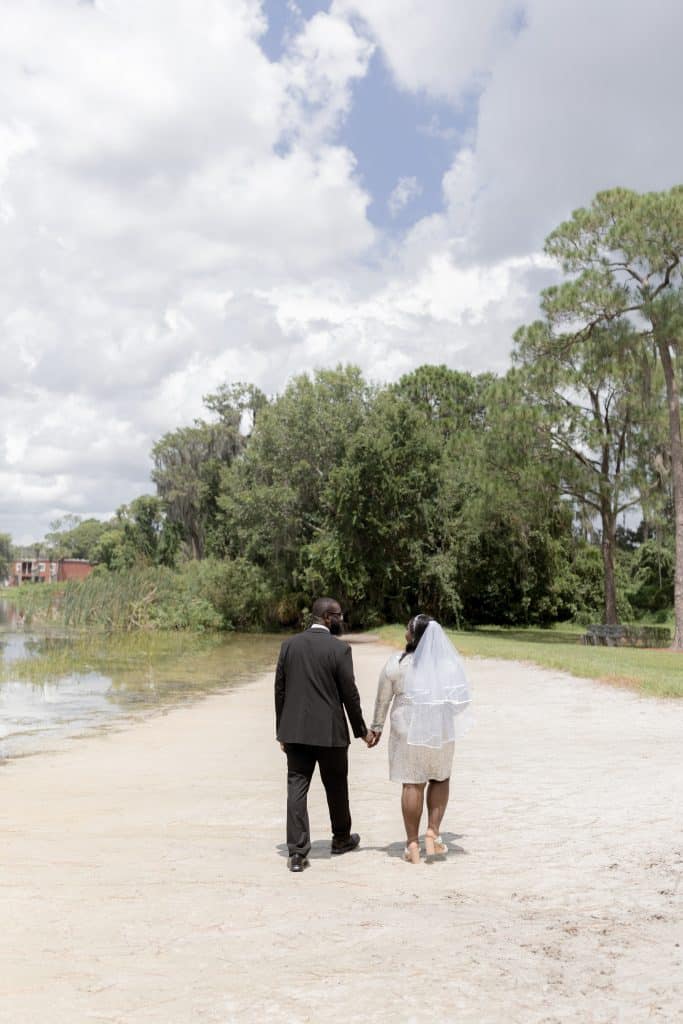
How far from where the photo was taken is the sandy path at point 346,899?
14.3 ft

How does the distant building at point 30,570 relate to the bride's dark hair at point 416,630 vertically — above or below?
above

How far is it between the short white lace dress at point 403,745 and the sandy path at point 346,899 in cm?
65

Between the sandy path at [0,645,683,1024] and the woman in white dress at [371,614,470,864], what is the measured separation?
0.42 meters

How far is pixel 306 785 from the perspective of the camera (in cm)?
691

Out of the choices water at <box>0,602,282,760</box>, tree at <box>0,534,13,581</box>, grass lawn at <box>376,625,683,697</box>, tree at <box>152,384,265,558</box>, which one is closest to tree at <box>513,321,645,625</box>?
grass lawn at <box>376,625,683,697</box>

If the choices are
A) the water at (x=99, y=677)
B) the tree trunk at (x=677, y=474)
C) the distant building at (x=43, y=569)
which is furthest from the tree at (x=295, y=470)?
the distant building at (x=43, y=569)

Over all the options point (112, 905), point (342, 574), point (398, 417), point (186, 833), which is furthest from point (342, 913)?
point (398, 417)

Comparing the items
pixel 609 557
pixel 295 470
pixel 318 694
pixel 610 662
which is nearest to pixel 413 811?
pixel 318 694

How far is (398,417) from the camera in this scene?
4412 centimetres

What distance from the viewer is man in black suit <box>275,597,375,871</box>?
6852mm

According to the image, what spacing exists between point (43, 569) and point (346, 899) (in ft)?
473

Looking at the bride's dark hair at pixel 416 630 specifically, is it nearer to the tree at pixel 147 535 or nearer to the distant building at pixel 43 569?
the tree at pixel 147 535

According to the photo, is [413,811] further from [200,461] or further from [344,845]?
[200,461]

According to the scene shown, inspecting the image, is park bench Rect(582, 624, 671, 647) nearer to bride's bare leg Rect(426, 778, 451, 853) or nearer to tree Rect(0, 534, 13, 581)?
bride's bare leg Rect(426, 778, 451, 853)
